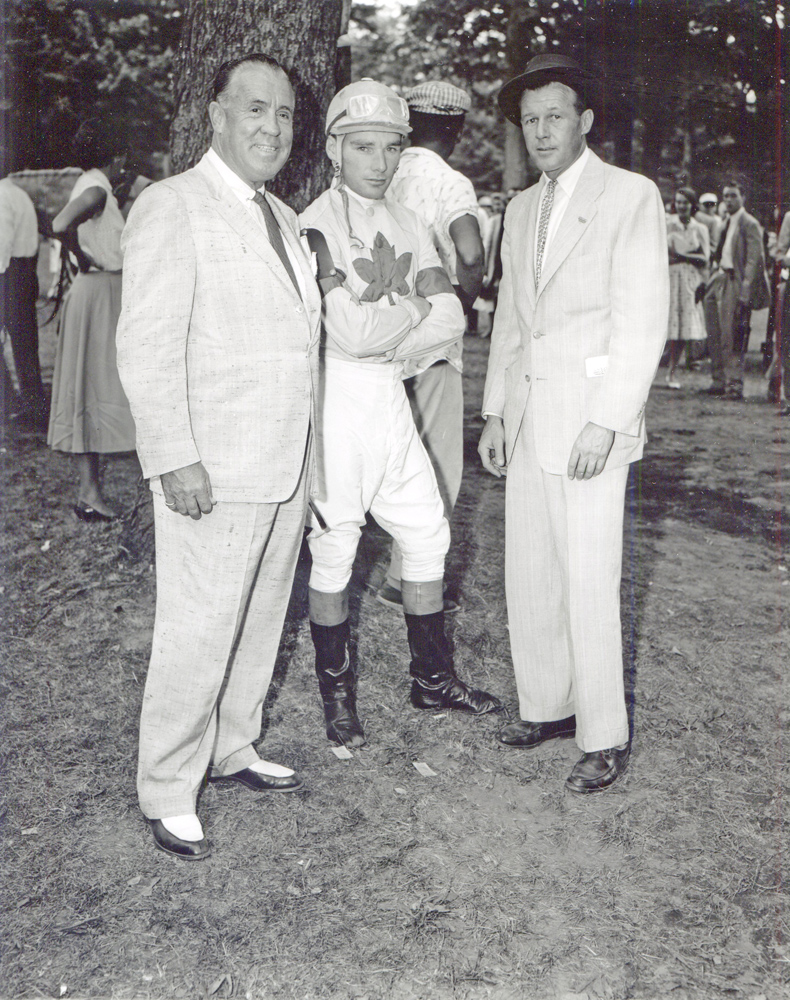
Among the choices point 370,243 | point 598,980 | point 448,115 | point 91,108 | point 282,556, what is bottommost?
point 598,980

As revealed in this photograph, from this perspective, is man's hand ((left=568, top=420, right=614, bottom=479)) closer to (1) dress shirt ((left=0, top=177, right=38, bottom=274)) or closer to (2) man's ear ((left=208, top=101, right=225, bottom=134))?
(2) man's ear ((left=208, top=101, right=225, bottom=134))

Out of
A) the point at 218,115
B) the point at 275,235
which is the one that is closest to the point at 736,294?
the point at 275,235

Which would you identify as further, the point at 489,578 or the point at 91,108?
the point at 91,108

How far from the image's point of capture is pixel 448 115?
15.6 ft

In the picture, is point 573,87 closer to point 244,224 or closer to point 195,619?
point 244,224

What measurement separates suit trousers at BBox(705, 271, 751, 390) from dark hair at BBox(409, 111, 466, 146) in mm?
7718

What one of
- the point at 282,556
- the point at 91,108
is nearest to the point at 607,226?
the point at 282,556

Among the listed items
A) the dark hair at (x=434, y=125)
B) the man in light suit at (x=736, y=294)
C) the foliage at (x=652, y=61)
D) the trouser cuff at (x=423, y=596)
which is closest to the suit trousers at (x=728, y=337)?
the man in light suit at (x=736, y=294)

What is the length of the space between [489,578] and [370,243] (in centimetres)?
253

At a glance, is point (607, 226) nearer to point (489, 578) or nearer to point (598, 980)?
point (598, 980)

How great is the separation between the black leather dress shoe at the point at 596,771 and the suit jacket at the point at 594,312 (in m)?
1.03

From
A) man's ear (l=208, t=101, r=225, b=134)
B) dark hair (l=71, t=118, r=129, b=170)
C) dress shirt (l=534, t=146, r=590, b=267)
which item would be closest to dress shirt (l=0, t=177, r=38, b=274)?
dark hair (l=71, t=118, r=129, b=170)

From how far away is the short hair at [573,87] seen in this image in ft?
10.6

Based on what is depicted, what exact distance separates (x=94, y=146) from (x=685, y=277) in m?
8.45
